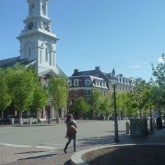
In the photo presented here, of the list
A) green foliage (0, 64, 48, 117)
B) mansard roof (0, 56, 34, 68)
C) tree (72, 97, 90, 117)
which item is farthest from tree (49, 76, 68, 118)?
tree (72, 97, 90, 117)

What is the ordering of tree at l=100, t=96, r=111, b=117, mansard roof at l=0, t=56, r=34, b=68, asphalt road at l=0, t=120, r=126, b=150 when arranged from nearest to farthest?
asphalt road at l=0, t=120, r=126, b=150 < mansard roof at l=0, t=56, r=34, b=68 < tree at l=100, t=96, r=111, b=117

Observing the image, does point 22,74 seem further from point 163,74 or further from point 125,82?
point 125,82

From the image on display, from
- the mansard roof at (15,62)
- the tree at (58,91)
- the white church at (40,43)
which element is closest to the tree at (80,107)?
the mansard roof at (15,62)

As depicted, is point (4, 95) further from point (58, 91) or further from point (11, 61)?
point (11, 61)

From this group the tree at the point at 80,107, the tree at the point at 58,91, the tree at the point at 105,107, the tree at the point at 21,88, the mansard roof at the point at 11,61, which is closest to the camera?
the tree at the point at 21,88

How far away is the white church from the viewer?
8412cm

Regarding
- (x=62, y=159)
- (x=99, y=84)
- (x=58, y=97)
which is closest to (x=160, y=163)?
(x=62, y=159)

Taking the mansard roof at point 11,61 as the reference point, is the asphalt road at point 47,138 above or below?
below

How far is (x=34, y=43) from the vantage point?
84.0 m

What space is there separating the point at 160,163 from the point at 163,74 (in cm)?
2412

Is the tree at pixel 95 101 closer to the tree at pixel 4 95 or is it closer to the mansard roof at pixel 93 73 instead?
the mansard roof at pixel 93 73

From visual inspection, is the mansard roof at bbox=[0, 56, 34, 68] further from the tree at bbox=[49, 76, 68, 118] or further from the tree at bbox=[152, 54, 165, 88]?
the tree at bbox=[152, 54, 165, 88]

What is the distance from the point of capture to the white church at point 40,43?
84125 mm

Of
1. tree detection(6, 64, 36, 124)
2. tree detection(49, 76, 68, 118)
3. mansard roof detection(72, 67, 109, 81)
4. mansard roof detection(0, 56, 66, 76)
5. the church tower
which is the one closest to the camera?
tree detection(6, 64, 36, 124)
